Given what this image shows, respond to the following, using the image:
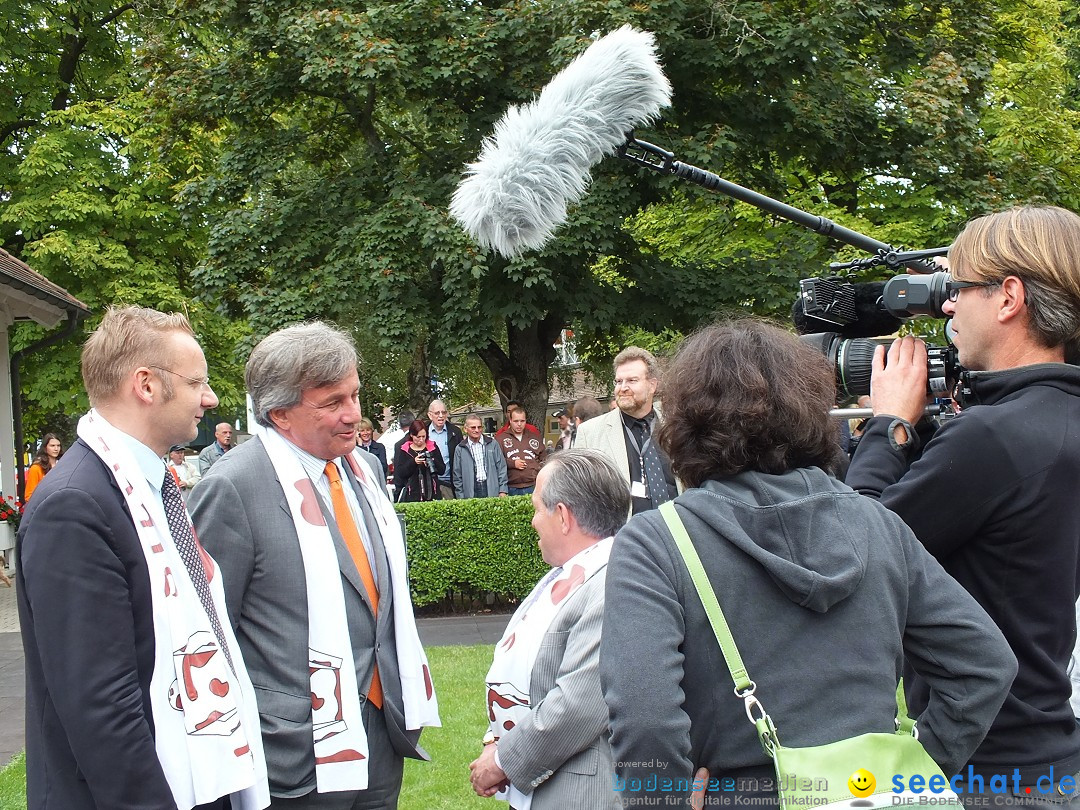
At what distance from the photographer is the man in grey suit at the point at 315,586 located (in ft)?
9.25

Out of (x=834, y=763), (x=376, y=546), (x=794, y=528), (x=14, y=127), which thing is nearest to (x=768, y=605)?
(x=794, y=528)

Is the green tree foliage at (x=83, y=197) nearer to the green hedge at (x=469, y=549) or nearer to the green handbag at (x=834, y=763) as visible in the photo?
the green hedge at (x=469, y=549)

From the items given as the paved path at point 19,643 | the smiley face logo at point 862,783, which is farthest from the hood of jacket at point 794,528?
the paved path at point 19,643

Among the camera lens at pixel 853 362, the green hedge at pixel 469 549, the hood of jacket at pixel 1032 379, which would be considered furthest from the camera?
the green hedge at pixel 469 549

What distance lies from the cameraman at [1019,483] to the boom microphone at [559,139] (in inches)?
43.5

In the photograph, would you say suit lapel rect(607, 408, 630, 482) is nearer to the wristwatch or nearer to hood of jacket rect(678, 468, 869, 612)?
the wristwatch

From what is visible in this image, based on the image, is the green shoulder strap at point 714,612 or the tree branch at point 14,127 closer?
the green shoulder strap at point 714,612

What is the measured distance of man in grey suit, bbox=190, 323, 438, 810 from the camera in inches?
111

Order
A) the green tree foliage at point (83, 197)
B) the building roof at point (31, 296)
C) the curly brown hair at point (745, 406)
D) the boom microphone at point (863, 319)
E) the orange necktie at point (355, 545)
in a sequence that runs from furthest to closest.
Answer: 1. the green tree foliage at point (83, 197)
2. the building roof at point (31, 296)
3. the orange necktie at point (355, 545)
4. the boom microphone at point (863, 319)
5. the curly brown hair at point (745, 406)

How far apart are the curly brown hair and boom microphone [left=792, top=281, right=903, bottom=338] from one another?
0.69 m

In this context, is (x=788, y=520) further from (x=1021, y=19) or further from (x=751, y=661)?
(x=1021, y=19)

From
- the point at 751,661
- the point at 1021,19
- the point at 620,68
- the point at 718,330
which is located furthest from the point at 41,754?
the point at 1021,19

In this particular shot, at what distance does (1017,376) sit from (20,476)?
18323 millimetres

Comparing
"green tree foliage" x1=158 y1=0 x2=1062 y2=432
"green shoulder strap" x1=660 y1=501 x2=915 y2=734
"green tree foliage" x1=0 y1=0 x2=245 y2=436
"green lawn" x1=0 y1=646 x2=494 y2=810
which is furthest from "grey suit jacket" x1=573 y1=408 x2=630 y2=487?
"green tree foliage" x1=0 y1=0 x2=245 y2=436
